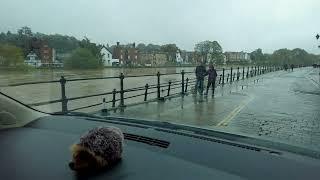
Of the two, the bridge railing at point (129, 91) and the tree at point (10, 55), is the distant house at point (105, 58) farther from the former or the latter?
the tree at point (10, 55)

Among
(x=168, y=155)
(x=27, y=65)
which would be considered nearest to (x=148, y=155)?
(x=168, y=155)

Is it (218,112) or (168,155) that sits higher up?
(168,155)

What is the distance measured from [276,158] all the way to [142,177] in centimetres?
76

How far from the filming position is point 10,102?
138 inches

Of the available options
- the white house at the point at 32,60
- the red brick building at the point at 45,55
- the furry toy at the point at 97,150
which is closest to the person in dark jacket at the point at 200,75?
the red brick building at the point at 45,55

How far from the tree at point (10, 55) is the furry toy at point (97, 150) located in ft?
8.38

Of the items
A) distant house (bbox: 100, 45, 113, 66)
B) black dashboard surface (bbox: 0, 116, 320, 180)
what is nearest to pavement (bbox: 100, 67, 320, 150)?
black dashboard surface (bbox: 0, 116, 320, 180)

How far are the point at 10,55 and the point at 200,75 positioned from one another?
19886 mm

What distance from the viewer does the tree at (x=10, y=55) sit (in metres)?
4.86

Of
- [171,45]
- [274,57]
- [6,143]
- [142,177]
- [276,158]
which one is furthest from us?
[274,57]

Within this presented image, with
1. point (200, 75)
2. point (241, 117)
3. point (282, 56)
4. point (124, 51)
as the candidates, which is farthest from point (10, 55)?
point (282, 56)

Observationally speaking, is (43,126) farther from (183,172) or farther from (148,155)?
(183,172)

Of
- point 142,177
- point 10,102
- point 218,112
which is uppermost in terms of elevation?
point 10,102

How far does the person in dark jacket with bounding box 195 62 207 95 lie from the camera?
79.8 ft
